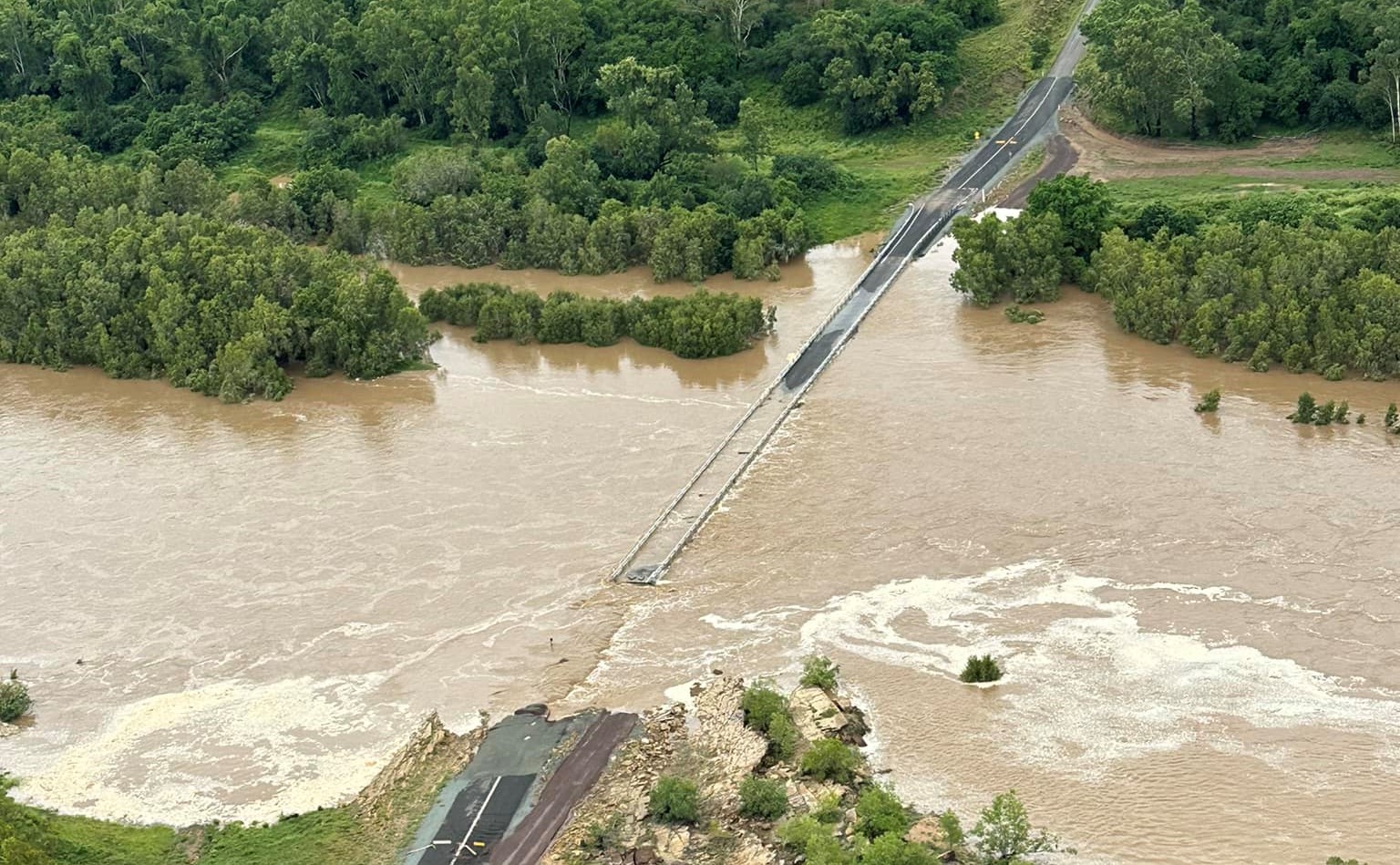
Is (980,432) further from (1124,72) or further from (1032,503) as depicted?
(1124,72)

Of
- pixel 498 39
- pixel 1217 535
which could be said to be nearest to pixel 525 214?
pixel 498 39

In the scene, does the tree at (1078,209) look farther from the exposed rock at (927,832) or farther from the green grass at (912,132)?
the exposed rock at (927,832)

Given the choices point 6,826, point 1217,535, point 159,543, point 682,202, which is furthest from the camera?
point 682,202

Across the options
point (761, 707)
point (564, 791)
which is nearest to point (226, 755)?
point (564, 791)

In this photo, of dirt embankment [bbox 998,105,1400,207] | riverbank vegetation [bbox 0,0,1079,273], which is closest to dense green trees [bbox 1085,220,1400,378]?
dirt embankment [bbox 998,105,1400,207]

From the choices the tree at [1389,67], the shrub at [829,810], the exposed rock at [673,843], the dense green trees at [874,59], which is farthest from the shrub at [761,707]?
the tree at [1389,67]
